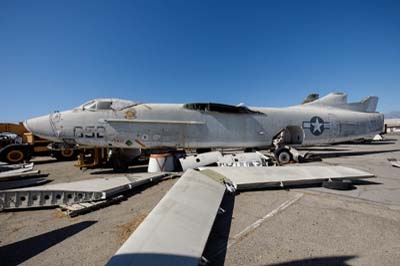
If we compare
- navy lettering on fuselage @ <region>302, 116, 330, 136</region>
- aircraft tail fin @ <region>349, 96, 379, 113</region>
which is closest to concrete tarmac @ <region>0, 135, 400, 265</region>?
navy lettering on fuselage @ <region>302, 116, 330, 136</region>

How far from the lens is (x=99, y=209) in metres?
3.68

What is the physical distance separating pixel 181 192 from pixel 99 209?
6.07ft

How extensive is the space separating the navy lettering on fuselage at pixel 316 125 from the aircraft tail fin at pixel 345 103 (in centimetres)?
197

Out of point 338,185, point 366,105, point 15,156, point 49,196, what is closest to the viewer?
point 49,196

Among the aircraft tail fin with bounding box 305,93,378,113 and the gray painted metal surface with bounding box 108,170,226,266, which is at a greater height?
the aircraft tail fin with bounding box 305,93,378,113

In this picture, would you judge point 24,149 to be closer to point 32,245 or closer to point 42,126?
point 42,126

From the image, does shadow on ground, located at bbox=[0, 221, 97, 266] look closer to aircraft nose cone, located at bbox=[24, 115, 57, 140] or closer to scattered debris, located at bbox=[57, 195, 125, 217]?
scattered debris, located at bbox=[57, 195, 125, 217]

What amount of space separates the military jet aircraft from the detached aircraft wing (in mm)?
3135

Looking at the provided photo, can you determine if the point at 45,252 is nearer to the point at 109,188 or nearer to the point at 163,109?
the point at 109,188

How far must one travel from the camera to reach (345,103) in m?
11.7

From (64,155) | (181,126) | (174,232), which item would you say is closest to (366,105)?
(181,126)

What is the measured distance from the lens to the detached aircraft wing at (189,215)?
5.75ft

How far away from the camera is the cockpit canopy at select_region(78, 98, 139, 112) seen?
7.48 m

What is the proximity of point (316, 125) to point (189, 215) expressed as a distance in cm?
1021
